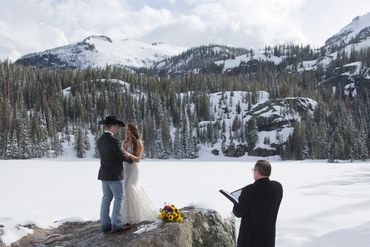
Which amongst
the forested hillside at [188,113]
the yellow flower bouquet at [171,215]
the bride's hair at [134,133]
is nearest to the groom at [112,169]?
the bride's hair at [134,133]

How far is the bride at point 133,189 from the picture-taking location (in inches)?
387

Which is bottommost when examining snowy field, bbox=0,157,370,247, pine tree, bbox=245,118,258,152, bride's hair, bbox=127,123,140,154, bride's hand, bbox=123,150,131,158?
snowy field, bbox=0,157,370,247

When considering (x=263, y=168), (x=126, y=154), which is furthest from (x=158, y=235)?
(x=263, y=168)

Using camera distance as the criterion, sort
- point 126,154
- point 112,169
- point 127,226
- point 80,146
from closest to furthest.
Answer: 1. point 112,169
2. point 126,154
3. point 127,226
4. point 80,146

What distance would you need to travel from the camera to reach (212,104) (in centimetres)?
16200

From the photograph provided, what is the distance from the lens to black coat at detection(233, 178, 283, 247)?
6527 millimetres

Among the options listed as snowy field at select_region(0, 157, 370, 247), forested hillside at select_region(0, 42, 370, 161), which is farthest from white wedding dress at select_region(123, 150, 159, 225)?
forested hillside at select_region(0, 42, 370, 161)

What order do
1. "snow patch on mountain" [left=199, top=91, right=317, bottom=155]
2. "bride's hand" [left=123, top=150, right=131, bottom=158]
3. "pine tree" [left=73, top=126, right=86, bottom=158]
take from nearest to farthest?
"bride's hand" [left=123, top=150, right=131, bottom=158] < "pine tree" [left=73, top=126, right=86, bottom=158] < "snow patch on mountain" [left=199, top=91, right=317, bottom=155]

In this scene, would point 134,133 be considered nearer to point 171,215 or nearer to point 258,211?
point 171,215

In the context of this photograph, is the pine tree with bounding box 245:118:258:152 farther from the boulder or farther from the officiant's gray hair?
the officiant's gray hair

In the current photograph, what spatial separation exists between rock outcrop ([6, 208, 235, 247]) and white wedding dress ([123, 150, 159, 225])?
0.29 meters

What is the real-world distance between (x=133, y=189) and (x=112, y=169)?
3.04ft

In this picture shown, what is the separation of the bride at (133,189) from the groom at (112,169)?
0.35m

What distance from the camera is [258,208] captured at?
6555mm
